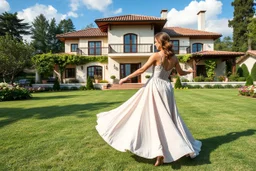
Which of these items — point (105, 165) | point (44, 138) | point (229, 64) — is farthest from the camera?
point (229, 64)

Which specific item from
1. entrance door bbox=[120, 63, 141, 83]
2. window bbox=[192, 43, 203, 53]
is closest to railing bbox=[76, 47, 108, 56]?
entrance door bbox=[120, 63, 141, 83]

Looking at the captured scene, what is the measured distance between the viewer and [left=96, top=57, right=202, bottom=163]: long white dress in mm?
2752

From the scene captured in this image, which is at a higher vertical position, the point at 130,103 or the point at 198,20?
the point at 198,20

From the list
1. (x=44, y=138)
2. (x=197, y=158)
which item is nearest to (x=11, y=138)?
(x=44, y=138)

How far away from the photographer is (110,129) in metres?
3.01

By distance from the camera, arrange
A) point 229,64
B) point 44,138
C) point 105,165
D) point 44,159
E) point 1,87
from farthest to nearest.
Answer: point 229,64, point 1,87, point 44,138, point 44,159, point 105,165

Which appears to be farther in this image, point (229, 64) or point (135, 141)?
point (229, 64)

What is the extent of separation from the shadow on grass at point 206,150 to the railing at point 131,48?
1895cm

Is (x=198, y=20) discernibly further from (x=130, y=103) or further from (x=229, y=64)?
(x=130, y=103)

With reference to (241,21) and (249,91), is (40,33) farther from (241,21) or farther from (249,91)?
(249,91)

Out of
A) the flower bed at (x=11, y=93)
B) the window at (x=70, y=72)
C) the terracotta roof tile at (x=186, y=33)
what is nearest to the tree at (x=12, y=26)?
the window at (x=70, y=72)

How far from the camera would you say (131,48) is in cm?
2316

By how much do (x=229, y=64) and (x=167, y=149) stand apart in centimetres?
2582

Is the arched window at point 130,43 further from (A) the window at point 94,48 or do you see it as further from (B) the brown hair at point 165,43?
(B) the brown hair at point 165,43
